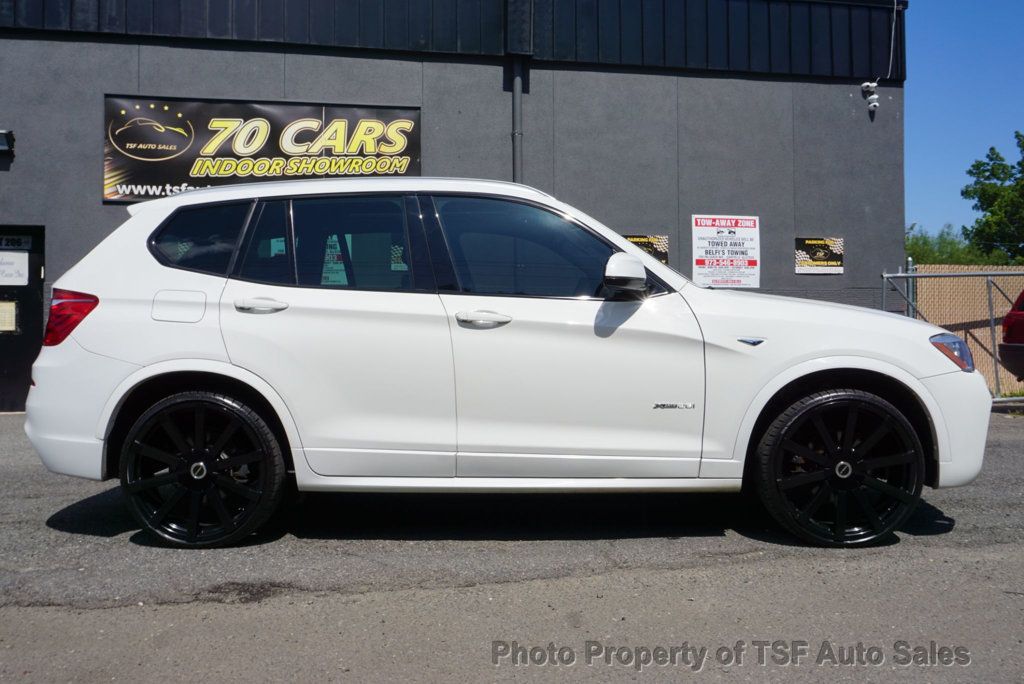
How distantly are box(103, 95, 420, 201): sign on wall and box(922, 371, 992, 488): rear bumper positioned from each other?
27.7 feet

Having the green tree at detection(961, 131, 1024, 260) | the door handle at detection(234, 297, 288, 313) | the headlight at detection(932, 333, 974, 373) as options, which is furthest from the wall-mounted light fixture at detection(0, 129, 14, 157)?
the green tree at detection(961, 131, 1024, 260)

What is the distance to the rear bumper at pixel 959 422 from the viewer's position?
4383 millimetres

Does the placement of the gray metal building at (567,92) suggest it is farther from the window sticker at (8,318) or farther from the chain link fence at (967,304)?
the window sticker at (8,318)

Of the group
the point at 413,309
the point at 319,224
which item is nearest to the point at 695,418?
the point at 413,309

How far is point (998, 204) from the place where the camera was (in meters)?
45.6

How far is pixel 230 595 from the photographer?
152 inches

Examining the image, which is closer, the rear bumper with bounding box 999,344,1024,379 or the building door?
the rear bumper with bounding box 999,344,1024,379

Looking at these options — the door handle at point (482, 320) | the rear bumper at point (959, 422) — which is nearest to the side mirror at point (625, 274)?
the door handle at point (482, 320)

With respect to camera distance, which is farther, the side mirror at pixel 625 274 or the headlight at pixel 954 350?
the headlight at pixel 954 350

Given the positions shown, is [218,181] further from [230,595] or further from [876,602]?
[876,602]

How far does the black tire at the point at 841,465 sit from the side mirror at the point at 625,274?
96 cm

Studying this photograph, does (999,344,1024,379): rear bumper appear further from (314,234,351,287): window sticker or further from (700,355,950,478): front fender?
(314,234,351,287): window sticker

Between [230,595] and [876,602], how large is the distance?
2.74 meters

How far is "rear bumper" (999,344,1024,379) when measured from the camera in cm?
892
